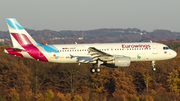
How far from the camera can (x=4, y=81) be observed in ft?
267

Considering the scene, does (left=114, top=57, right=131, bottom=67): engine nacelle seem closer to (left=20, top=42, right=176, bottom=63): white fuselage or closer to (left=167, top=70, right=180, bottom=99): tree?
(left=20, top=42, right=176, bottom=63): white fuselage

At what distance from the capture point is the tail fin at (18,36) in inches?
1918

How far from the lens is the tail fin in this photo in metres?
48.7

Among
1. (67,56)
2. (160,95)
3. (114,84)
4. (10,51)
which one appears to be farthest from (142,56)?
(114,84)

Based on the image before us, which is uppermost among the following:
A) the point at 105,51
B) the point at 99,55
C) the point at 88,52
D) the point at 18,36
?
the point at 18,36

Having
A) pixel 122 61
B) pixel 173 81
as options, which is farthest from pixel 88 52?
pixel 173 81

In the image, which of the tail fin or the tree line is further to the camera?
the tree line

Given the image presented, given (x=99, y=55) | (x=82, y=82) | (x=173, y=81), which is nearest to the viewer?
(x=99, y=55)

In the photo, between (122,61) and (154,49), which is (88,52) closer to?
(122,61)

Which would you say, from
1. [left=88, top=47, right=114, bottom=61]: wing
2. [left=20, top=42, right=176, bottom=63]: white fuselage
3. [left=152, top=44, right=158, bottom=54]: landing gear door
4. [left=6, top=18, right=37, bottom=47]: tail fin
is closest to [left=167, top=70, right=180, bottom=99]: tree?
[left=152, top=44, right=158, bottom=54]: landing gear door

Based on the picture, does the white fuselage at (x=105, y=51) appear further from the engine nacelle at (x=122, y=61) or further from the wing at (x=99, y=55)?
the engine nacelle at (x=122, y=61)

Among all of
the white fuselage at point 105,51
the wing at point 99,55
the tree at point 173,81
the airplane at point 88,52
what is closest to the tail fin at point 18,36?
the airplane at point 88,52

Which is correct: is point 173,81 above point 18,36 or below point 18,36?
below

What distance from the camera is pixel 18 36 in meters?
49.1
